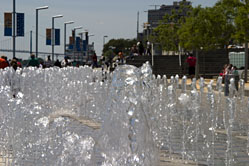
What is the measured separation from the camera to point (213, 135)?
458 inches

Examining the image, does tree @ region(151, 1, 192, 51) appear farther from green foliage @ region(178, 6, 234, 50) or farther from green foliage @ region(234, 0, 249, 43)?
green foliage @ region(234, 0, 249, 43)

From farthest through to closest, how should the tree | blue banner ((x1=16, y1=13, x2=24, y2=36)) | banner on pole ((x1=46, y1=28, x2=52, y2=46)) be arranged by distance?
the tree → banner on pole ((x1=46, y1=28, x2=52, y2=46)) → blue banner ((x1=16, y1=13, x2=24, y2=36))

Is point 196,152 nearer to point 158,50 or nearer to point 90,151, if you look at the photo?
point 90,151

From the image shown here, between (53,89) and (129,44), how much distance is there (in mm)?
135292

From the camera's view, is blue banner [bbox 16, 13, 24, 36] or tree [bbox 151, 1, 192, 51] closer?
blue banner [bbox 16, 13, 24, 36]

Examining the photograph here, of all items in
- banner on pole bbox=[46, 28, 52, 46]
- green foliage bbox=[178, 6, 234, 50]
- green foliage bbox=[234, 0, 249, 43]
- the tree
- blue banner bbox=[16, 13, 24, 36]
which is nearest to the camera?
green foliage bbox=[234, 0, 249, 43]

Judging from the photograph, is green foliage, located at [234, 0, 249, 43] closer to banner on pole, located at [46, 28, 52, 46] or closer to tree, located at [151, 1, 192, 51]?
banner on pole, located at [46, 28, 52, 46]

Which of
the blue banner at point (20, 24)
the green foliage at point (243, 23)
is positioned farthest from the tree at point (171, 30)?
the green foliage at point (243, 23)

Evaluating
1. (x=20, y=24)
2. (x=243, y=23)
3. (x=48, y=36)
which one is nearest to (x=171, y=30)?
(x=48, y=36)

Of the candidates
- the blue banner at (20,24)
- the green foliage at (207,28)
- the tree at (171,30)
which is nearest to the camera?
the blue banner at (20,24)

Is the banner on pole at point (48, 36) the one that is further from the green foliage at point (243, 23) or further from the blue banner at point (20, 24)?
the green foliage at point (243, 23)

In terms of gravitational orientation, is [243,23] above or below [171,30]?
below

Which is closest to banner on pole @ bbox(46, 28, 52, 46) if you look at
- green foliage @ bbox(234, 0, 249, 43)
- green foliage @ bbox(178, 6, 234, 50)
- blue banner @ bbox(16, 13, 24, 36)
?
blue banner @ bbox(16, 13, 24, 36)

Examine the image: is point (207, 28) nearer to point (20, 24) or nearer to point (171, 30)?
point (20, 24)
